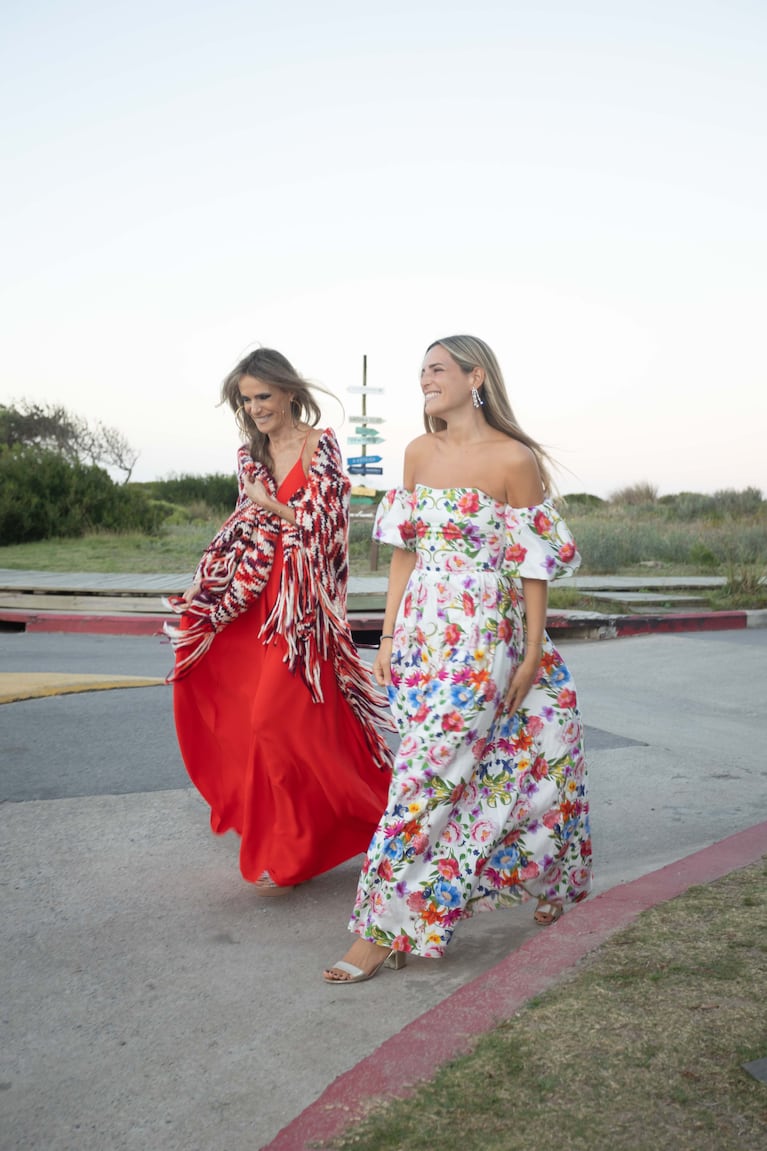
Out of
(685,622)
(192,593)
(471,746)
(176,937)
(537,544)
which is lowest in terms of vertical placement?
(176,937)

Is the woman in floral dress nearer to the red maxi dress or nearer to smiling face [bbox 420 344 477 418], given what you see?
smiling face [bbox 420 344 477 418]

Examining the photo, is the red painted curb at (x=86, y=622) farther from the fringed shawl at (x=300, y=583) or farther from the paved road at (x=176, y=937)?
the fringed shawl at (x=300, y=583)

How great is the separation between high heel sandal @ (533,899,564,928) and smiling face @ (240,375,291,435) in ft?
6.93

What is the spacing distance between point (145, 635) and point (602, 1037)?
392 inches

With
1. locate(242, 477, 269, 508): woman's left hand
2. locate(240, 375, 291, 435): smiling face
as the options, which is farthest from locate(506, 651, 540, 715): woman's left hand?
locate(240, 375, 291, 435): smiling face

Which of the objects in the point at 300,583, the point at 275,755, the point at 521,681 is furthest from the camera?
the point at 300,583

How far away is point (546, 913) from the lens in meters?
3.79

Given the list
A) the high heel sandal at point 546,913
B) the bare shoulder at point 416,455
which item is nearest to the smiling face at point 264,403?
the bare shoulder at point 416,455

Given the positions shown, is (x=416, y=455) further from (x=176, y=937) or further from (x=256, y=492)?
(x=176, y=937)

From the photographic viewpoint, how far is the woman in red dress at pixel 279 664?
Answer: 408 centimetres

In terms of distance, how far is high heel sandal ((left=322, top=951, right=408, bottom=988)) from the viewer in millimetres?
3316

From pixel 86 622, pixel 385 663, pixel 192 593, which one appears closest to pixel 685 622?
pixel 86 622

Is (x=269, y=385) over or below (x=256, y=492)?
over

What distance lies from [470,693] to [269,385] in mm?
1748
